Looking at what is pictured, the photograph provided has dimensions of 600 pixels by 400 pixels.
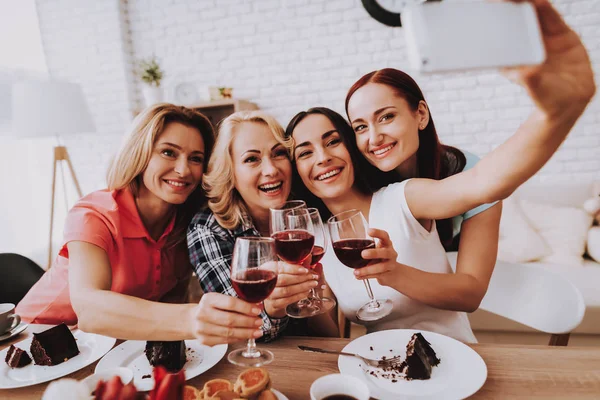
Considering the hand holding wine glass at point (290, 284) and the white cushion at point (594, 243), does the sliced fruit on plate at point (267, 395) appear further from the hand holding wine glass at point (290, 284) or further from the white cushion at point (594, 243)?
the white cushion at point (594, 243)

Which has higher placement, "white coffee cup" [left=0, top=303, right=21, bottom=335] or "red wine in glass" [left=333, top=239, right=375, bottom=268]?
"red wine in glass" [left=333, top=239, right=375, bottom=268]

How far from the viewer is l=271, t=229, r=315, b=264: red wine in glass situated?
1229 millimetres

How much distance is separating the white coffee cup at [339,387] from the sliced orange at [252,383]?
12 cm

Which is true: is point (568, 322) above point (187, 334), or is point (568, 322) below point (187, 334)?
below

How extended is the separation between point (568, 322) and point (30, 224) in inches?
176

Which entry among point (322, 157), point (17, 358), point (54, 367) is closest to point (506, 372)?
point (322, 157)

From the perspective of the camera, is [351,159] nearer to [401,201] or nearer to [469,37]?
[401,201]

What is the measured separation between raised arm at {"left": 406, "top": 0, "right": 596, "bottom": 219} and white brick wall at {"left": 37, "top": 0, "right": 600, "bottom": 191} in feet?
9.14

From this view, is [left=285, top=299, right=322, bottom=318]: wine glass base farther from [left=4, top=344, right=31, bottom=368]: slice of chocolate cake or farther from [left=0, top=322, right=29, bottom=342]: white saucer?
[left=0, top=322, right=29, bottom=342]: white saucer

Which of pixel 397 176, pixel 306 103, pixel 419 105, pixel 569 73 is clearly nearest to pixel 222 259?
pixel 397 176

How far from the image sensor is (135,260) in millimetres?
1649

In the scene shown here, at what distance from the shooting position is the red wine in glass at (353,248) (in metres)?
1.22

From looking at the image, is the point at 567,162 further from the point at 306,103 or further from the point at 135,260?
the point at 135,260

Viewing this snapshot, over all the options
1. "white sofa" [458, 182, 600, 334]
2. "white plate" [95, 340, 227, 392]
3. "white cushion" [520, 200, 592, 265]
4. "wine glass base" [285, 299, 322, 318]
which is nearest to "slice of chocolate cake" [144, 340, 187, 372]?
"white plate" [95, 340, 227, 392]
